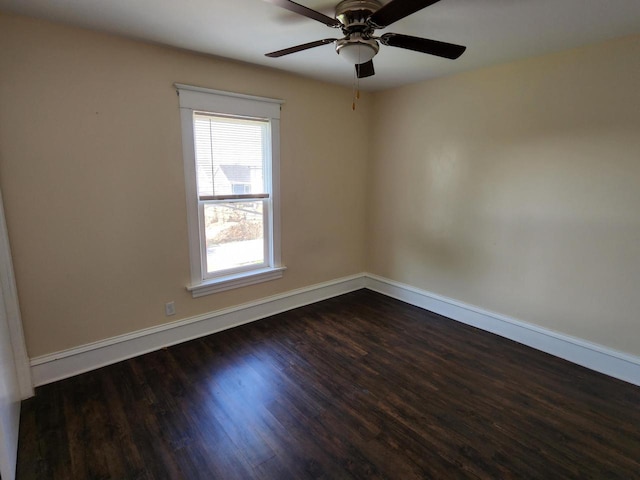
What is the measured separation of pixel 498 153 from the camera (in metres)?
3.00

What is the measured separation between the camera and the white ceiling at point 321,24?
6.13ft

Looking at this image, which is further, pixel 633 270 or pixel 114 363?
pixel 114 363

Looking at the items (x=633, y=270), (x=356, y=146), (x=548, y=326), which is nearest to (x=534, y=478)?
(x=548, y=326)

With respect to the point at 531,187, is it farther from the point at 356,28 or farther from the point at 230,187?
the point at 230,187

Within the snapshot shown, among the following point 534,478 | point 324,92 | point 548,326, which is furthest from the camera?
point 324,92

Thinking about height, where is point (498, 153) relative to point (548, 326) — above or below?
above

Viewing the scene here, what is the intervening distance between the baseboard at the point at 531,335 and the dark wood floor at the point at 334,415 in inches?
4.2

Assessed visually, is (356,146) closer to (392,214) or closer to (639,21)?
(392,214)

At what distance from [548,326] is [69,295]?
3826mm

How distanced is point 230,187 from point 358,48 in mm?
1717

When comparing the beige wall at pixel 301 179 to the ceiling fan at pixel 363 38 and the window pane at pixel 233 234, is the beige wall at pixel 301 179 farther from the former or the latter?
the ceiling fan at pixel 363 38

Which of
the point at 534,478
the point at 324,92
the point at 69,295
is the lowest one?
the point at 534,478

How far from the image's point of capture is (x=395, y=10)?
1.48m

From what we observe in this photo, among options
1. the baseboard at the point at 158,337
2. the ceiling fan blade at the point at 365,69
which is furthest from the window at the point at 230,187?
the ceiling fan blade at the point at 365,69
